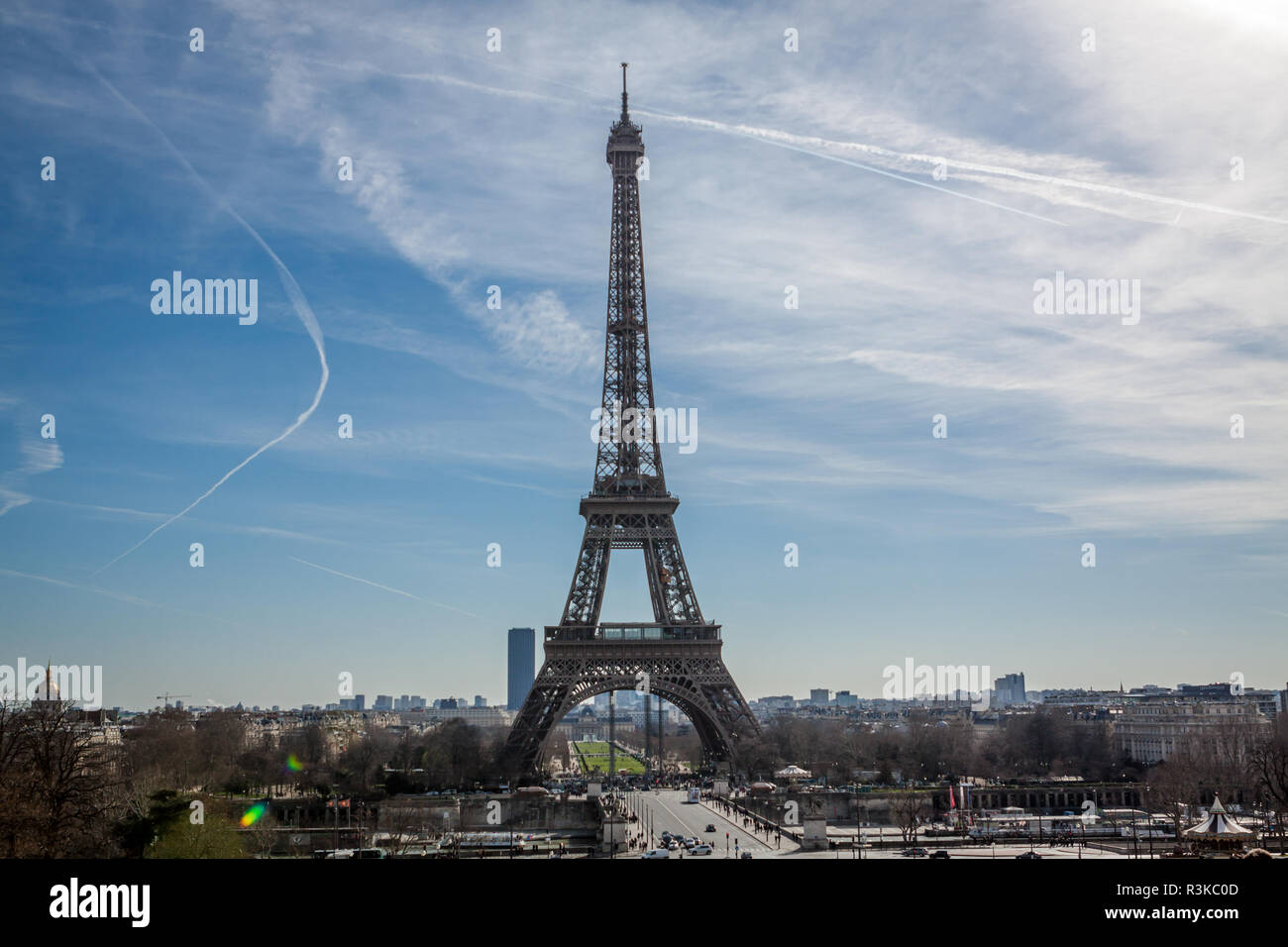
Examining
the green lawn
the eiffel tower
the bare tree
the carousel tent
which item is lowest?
the green lawn

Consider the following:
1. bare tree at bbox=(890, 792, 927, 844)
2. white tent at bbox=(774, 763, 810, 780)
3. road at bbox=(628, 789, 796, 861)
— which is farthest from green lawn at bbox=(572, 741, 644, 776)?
bare tree at bbox=(890, 792, 927, 844)

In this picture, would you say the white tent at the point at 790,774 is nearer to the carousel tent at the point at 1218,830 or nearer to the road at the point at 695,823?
the road at the point at 695,823

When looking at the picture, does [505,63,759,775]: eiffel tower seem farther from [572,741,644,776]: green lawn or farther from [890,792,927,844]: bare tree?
[572,741,644,776]: green lawn

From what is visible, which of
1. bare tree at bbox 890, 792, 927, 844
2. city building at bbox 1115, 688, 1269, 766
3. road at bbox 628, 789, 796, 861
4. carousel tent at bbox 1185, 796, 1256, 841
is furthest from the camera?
city building at bbox 1115, 688, 1269, 766

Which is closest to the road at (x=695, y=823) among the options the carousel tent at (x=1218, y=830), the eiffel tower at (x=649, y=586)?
the eiffel tower at (x=649, y=586)

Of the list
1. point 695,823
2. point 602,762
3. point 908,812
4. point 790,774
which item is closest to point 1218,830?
point 908,812

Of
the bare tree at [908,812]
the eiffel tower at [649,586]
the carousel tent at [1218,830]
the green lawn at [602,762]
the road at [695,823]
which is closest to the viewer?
the carousel tent at [1218,830]
